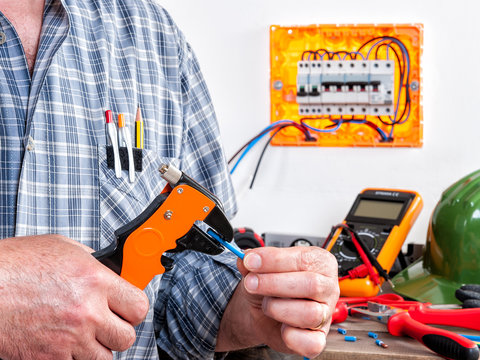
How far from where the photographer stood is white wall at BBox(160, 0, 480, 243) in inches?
58.7

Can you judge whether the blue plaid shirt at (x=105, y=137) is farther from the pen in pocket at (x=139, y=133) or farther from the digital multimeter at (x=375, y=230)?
the digital multimeter at (x=375, y=230)

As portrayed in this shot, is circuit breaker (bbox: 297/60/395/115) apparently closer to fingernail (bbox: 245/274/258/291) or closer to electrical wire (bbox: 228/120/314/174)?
electrical wire (bbox: 228/120/314/174)

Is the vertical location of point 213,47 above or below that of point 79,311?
above

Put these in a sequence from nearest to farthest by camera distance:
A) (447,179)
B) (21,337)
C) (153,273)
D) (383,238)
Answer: (21,337), (153,273), (383,238), (447,179)

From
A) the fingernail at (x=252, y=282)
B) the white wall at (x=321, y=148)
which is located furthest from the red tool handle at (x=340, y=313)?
the white wall at (x=321, y=148)

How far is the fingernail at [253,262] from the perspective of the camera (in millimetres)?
667

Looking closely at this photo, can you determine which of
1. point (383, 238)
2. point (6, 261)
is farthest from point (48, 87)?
point (383, 238)

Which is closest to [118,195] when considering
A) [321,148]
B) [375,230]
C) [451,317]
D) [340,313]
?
[340,313]

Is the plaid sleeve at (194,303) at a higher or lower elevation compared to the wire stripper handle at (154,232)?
lower

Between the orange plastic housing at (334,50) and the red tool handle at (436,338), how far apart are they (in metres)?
0.70

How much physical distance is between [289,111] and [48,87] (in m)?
0.86

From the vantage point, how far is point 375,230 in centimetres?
130

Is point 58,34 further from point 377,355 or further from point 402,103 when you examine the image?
point 402,103

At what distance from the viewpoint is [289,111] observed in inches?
62.0
